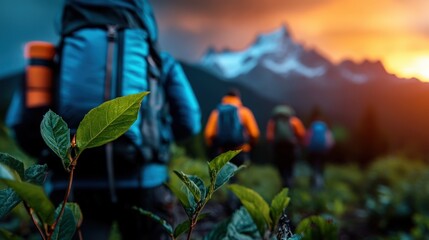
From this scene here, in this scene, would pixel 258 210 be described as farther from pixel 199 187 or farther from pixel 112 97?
pixel 112 97

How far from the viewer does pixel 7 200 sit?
382 millimetres

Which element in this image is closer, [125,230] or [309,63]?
[125,230]

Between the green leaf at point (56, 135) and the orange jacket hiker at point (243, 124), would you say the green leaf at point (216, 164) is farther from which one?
the orange jacket hiker at point (243, 124)

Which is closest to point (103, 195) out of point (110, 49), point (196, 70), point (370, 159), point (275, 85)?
point (110, 49)

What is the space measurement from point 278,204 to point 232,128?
417 cm

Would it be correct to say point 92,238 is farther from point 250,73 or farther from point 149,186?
point 250,73

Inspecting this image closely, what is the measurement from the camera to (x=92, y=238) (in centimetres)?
147

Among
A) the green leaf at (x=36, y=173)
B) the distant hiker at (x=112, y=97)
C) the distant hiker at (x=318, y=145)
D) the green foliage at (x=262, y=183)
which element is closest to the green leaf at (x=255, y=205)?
the green leaf at (x=36, y=173)

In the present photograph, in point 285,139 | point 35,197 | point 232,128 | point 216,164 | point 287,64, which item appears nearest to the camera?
point 35,197

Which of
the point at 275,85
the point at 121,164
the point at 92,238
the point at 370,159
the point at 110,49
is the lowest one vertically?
the point at 370,159

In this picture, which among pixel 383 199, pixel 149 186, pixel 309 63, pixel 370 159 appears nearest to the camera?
pixel 149 186

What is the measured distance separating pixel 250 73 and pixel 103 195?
75.0 ft

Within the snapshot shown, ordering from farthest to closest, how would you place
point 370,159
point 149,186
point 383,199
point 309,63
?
point 309,63, point 370,159, point 383,199, point 149,186

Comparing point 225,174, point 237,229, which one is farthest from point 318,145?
point 225,174
